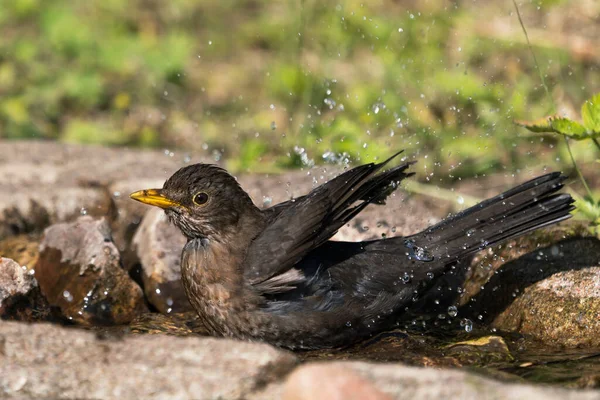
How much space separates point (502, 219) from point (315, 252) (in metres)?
0.96

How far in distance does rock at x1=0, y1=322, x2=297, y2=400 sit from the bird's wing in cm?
104

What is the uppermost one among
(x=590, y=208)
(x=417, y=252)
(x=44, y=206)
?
(x=44, y=206)

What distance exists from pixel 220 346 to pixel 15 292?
1493 millimetres

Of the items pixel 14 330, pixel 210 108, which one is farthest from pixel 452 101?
pixel 14 330

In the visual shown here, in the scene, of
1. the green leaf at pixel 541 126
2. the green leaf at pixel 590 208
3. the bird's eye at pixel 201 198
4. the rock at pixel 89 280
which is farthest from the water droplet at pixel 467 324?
the rock at pixel 89 280

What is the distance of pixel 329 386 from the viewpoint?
289 cm

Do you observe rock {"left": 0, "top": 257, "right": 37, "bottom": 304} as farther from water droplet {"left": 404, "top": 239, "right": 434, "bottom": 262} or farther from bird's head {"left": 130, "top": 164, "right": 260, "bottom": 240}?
water droplet {"left": 404, "top": 239, "right": 434, "bottom": 262}

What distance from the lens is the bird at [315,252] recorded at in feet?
14.6

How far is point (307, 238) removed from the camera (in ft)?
14.5

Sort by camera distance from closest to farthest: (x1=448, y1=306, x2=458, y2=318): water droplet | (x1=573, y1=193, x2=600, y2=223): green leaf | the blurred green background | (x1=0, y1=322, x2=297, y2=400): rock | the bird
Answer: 1. (x1=0, y1=322, x2=297, y2=400): rock
2. the bird
3. (x1=573, y1=193, x2=600, y2=223): green leaf
4. (x1=448, y1=306, x2=458, y2=318): water droplet
5. the blurred green background

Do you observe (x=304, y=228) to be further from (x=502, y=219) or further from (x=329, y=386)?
(x=329, y=386)

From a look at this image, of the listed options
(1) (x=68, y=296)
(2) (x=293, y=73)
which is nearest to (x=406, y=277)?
(1) (x=68, y=296)

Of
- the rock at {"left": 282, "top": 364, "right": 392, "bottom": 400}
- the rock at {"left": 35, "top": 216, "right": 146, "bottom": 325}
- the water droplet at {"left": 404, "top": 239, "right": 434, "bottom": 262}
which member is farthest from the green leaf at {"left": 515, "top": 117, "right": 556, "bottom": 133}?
the rock at {"left": 35, "top": 216, "right": 146, "bottom": 325}

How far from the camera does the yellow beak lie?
4629 mm
